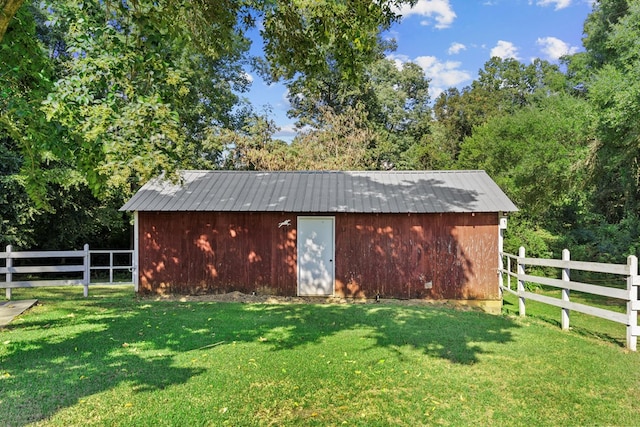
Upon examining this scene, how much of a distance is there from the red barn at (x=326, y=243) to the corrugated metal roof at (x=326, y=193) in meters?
0.05

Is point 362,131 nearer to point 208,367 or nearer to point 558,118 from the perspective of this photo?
point 558,118

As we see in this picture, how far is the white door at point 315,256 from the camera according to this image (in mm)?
10836

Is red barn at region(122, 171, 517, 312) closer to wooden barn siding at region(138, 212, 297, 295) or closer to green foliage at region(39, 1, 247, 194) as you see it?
wooden barn siding at region(138, 212, 297, 295)

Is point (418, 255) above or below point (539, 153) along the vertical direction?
below

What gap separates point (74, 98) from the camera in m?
5.57

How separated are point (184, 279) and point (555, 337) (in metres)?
8.51

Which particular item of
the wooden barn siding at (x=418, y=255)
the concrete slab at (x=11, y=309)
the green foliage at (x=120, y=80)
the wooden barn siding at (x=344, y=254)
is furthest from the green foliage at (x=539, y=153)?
the concrete slab at (x=11, y=309)

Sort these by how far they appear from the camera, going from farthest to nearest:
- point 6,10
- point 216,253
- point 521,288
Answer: point 216,253 < point 521,288 < point 6,10

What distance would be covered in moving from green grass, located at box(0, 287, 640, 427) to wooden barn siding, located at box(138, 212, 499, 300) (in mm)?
3392

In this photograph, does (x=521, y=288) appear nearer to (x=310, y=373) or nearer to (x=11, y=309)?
(x=310, y=373)

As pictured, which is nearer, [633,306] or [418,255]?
[633,306]

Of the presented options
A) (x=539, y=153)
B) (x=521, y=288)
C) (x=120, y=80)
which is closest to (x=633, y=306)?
(x=521, y=288)

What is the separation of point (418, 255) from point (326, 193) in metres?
2.93

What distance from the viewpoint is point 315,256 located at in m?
10.9
